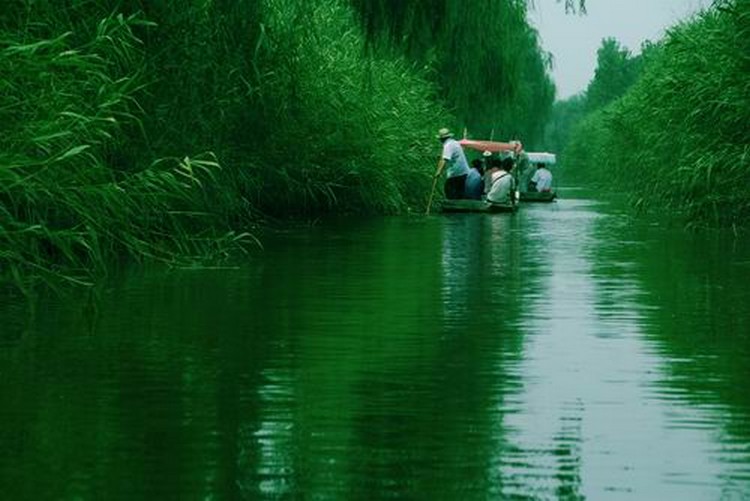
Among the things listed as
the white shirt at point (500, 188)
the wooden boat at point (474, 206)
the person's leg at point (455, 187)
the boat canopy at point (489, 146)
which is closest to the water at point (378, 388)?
the wooden boat at point (474, 206)

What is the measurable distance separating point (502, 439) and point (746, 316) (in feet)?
18.6

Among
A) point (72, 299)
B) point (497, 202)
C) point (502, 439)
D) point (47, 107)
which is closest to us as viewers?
point (502, 439)

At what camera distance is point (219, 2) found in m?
19.0

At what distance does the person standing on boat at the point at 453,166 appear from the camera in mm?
33281

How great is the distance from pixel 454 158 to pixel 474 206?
936mm

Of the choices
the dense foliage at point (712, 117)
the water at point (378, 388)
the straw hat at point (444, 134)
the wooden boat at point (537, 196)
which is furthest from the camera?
the wooden boat at point (537, 196)

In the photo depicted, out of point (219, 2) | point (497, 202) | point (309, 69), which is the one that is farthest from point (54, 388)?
point (497, 202)

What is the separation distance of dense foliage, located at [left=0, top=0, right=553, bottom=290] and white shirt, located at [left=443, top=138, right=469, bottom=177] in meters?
0.44

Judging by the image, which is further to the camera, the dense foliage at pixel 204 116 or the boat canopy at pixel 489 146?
the boat canopy at pixel 489 146

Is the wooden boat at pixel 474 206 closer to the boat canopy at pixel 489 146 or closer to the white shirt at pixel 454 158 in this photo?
the white shirt at pixel 454 158

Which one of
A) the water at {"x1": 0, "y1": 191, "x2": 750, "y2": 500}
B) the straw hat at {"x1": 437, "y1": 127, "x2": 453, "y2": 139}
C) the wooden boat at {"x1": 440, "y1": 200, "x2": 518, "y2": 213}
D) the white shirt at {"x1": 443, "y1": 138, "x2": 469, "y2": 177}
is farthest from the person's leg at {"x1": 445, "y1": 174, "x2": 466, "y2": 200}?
the water at {"x1": 0, "y1": 191, "x2": 750, "y2": 500}

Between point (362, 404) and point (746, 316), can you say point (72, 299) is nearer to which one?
point (746, 316)

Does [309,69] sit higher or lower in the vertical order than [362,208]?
higher

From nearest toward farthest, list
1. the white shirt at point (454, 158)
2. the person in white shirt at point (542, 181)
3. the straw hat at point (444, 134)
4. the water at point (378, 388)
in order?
the water at point (378, 388) → the white shirt at point (454, 158) → the straw hat at point (444, 134) → the person in white shirt at point (542, 181)
